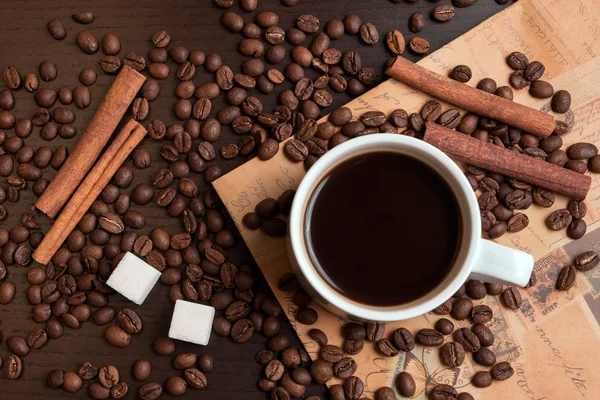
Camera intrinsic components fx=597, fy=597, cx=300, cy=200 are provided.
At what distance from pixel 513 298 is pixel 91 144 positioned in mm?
996

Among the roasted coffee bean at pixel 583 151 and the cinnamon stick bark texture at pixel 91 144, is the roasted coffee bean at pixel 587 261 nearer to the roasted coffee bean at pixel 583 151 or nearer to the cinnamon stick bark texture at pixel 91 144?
the roasted coffee bean at pixel 583 151

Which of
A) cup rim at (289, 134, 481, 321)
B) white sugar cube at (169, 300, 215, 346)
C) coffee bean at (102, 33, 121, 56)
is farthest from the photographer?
coffee bean at (102, 33, 121, 56)

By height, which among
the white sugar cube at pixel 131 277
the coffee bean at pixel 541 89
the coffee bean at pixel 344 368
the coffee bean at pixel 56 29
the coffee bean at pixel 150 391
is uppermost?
the coffee bean at pixel 541 89

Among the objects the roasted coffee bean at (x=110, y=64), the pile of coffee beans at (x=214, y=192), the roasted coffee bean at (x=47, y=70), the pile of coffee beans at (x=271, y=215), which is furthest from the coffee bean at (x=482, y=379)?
the roasted coffee bean at (x=47, y=70)

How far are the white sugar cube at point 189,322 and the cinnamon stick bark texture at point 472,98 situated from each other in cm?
67

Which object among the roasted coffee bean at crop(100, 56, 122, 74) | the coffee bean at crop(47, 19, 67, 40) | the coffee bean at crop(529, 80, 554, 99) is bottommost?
the coffee bean at crop(47, 19, 67, 40)

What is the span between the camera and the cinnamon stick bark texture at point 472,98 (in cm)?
133

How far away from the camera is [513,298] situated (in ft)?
4.29

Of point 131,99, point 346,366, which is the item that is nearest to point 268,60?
point 131,99

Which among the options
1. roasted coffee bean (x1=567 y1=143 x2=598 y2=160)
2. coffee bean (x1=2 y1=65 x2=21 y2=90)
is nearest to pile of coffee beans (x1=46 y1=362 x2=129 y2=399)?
coffee bean (x1=2 y1=65 x2=21 y2=90)

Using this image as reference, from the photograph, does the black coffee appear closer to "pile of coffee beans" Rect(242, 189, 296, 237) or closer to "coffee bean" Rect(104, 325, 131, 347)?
"pile of coffee beans" Rect(242, 189, 296, 237)

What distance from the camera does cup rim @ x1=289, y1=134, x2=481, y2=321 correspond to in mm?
1006

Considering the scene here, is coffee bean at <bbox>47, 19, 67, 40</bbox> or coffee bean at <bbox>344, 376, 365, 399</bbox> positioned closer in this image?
coffee bean at <bbox>344, 376, 365, 399</bbox>

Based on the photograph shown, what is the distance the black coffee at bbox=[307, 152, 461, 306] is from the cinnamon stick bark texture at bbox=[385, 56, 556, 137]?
33cm
